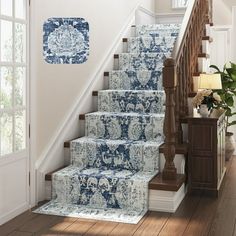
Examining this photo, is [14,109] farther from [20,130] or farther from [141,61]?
[141,61]

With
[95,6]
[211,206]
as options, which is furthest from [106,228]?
[95,6]

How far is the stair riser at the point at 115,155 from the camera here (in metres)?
4.36

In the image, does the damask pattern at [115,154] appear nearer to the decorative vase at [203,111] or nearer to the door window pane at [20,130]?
the decorative vase at [203,111]

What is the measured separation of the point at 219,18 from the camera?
7.11m

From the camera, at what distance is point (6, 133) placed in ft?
12.0

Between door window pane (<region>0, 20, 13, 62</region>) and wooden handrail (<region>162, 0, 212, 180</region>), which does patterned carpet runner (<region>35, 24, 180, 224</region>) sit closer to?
wooden handrail (<region>162, 0, 212, 180</region>)

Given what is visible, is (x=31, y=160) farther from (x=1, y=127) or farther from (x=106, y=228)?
(x=106, y=228)

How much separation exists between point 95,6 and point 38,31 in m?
1.53

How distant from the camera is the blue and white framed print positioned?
3.54 metres

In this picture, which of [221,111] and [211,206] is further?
[221,111]

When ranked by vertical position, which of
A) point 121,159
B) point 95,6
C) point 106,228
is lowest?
point 106,228

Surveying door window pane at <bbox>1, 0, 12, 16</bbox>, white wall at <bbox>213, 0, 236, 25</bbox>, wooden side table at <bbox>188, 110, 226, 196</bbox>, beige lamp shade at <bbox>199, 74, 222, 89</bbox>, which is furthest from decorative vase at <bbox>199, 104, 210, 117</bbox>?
white wall at <bbox>213, 0, 236, 25</bbox>

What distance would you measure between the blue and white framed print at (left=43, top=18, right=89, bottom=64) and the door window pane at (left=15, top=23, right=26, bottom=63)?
0.20 m

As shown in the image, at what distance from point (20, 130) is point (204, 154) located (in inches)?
70.3
